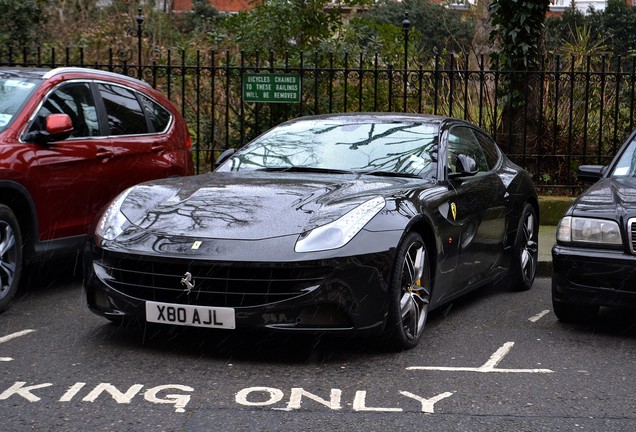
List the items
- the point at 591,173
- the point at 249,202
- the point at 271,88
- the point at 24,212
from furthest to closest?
the point at 271,88 → the point at 591,173 → the point at 24,212 → the point at 249,202

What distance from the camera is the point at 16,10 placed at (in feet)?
52.3

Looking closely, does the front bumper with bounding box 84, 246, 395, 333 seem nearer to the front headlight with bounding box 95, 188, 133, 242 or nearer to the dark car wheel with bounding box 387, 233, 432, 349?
the dark car wheel with bounding box 387, 233, 432, 349

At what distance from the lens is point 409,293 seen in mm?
6109

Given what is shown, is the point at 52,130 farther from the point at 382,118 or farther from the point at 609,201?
the point at 609,201

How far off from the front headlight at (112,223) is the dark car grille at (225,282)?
1.03 ft

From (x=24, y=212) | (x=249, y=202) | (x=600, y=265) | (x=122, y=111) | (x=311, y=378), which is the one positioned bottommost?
(x=311, y=378)

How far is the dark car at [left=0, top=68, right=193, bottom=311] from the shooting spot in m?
7.05

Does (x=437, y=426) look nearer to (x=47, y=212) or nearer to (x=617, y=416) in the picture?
(x=617, y=416)

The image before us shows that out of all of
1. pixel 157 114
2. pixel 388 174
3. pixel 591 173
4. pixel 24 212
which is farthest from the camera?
pixel 157 114

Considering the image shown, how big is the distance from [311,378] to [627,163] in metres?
3.44

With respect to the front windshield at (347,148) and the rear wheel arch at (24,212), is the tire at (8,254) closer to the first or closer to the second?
the rear wheel arch at (24,212)

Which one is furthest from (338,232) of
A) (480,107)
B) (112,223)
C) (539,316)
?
(480,107)

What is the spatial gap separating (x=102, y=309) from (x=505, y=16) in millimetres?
8652

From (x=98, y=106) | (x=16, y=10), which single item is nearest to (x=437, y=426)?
(x=98, y=106)
